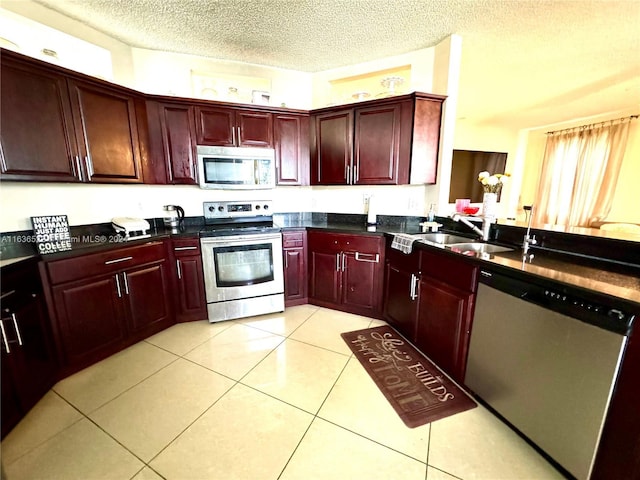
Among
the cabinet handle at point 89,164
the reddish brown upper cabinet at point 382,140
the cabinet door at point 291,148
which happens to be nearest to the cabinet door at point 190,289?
the cabinet handle at point 89,164

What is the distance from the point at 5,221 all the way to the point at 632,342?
3.53 metres

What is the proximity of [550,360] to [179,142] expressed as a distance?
3.14m

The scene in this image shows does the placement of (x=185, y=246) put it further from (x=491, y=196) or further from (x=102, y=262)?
(x=491, y=196)

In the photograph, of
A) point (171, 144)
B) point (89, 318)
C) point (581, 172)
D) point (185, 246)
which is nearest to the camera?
point (89, 318)

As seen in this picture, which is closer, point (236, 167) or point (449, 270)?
point (449, 270)

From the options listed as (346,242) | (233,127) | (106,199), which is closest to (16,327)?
(106,199)

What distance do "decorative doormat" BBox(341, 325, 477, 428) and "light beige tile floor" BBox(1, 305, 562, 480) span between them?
0.20 ft

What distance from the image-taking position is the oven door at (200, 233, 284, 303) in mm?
2387

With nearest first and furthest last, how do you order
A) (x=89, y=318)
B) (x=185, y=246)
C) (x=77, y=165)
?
(x=89, y=318), (x=77, y=165), (x=185, y=246)

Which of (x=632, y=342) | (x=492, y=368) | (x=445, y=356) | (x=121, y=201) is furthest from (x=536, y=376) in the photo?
(x=121, y=201)

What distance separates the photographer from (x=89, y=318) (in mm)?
1814

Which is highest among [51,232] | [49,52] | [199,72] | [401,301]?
[199,72]

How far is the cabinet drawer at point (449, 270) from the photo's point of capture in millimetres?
1539

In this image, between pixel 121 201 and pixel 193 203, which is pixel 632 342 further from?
pixel 121 201
